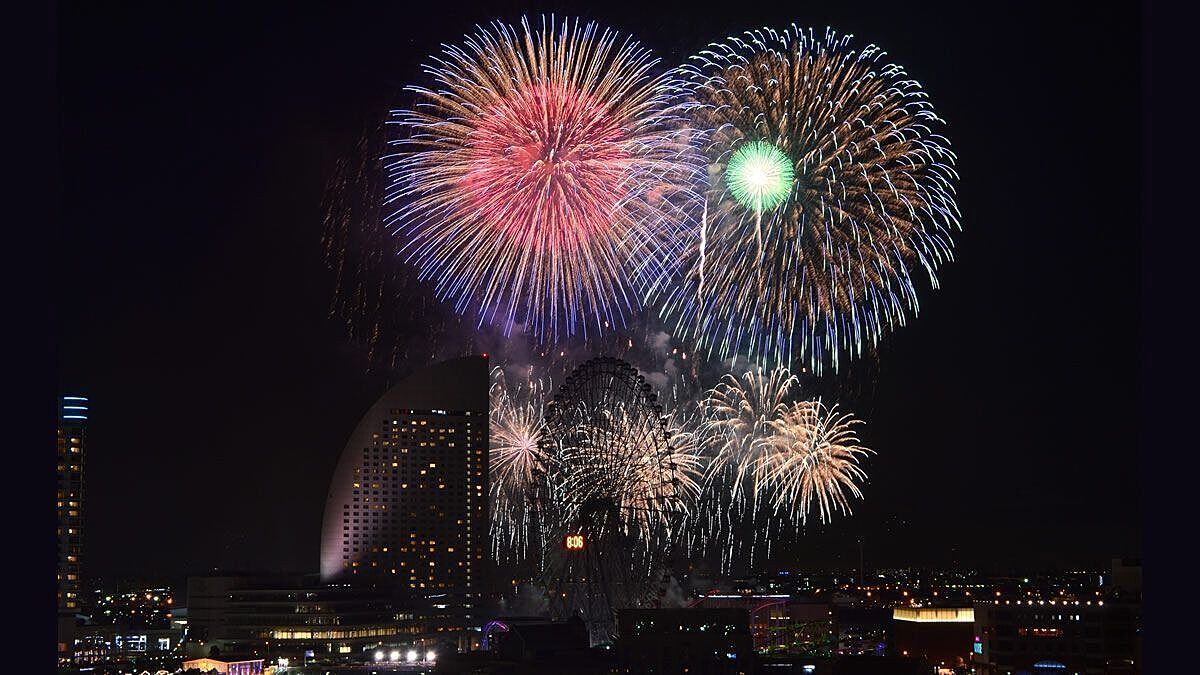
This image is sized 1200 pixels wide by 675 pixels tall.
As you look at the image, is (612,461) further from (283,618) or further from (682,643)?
(283,618)

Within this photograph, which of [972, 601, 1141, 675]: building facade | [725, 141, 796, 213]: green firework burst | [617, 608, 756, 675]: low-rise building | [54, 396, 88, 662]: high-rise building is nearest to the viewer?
[725, 141, 796, 213]: green firework burst

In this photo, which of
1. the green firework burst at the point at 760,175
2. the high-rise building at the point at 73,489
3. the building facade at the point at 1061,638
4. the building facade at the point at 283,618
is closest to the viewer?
the green firework burst at the point at 760,175

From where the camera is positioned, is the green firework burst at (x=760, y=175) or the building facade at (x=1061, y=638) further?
the building facade at (x=1061, y=638)

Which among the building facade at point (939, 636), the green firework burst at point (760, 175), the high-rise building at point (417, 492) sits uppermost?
the green firework burst at point (760, 175)

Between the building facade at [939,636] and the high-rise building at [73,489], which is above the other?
the high-rise building at [73,489]

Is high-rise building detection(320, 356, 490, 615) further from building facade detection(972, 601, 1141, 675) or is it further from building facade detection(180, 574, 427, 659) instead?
building facade detection(972, 601, 1141, 675)

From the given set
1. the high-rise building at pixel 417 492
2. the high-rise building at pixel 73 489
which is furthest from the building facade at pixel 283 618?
the high-rise building at pixel 73 489

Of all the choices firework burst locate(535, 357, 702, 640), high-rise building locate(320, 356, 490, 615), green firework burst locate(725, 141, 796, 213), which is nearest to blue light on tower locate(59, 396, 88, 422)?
high-rise building locate(320, 356, 490, 615)

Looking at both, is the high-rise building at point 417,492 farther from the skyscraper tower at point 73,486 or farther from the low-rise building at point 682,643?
the low-rise building at point 682,643

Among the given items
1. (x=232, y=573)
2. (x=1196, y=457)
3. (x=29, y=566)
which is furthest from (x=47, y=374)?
(x=232, y=573)
